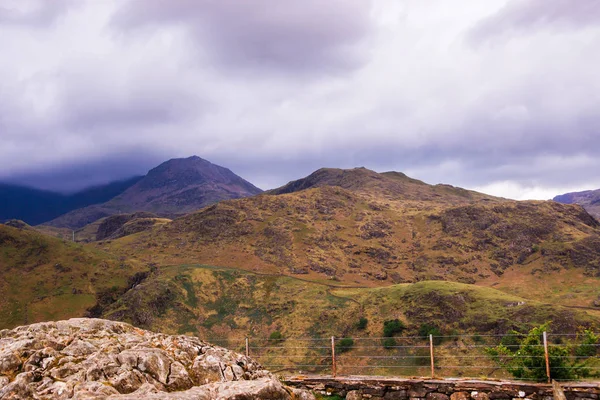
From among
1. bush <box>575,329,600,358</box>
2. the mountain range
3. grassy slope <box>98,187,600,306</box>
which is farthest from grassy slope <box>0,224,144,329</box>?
bush <box>575,329,600,358</box>

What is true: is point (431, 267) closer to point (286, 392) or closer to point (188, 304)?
point (188, 304)

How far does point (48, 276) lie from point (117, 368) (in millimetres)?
90356

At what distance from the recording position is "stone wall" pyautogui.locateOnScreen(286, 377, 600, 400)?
484 inches

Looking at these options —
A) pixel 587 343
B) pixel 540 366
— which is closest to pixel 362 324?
pixel 587 343

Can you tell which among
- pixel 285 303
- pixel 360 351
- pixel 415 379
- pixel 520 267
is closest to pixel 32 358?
pixel 415 379

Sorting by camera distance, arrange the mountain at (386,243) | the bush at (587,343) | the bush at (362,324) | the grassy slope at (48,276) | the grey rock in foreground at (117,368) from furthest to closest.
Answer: the mountain at (386,243) → the grassy slope at (48,276) → the bush at (362,324) → the bush at (587,343) → the grey rock in foreground at (117,368)

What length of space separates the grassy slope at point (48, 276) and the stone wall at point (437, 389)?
236 feet

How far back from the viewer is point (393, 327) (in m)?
56.7

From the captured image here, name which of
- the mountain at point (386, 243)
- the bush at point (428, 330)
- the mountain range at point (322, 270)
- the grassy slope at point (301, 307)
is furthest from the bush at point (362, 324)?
the mountain at point (386, 243)

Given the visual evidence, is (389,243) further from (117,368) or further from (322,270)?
(117,368)

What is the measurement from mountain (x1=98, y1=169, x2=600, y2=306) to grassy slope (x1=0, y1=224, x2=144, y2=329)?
13.1 m

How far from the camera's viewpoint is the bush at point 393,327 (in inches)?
2218

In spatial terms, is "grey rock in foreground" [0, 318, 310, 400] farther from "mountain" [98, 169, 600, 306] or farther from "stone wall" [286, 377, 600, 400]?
"mountain" [98, 169, 600, 306]

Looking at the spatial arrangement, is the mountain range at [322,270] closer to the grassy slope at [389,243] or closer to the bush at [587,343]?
the grassy slope at [389,243]
